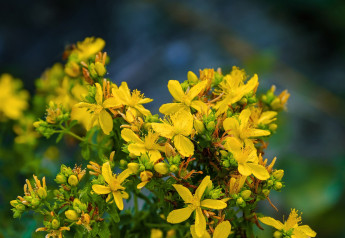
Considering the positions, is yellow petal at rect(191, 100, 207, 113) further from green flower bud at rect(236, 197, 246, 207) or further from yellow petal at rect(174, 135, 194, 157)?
green flower bud at rect(236, 197, 246, 207)

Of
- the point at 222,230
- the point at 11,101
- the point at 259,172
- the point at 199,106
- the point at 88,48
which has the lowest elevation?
the point at 222,230

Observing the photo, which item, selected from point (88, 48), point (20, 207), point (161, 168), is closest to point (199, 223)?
point (161, 168)

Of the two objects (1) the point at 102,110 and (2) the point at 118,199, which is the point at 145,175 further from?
(1) the point at 102,110

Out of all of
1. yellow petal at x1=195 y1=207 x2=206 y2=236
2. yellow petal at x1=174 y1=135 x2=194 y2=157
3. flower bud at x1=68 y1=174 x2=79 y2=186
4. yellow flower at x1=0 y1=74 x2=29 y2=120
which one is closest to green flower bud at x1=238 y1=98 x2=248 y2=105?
yellow petal at x1=174 y1=135 x2=194 y2=157

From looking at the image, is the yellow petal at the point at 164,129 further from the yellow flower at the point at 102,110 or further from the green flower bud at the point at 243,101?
the green flower bud at the point at 243,101

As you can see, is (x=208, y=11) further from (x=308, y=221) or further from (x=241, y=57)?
(x=308, y=221)

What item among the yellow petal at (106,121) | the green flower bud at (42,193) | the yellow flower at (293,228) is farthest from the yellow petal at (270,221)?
the green flower bud at (42,193)

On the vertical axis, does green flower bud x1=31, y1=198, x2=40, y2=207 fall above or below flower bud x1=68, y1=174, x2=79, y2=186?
below
